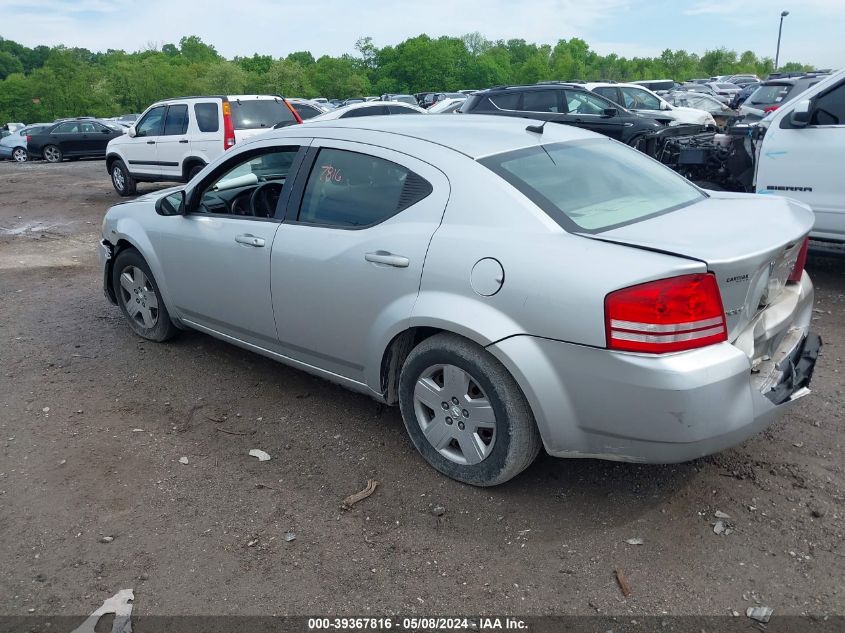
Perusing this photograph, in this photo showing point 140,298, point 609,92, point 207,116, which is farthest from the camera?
point 609,92

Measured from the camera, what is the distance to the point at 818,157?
6047 millimetres

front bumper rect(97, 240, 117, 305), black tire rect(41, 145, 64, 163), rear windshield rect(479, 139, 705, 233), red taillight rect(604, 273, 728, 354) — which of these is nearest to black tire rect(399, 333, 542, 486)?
red taillight rect(604, 273, 728, 354)

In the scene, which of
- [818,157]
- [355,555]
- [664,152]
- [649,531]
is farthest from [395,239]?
[664,152]

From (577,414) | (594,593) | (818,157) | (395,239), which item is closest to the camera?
(594,593)

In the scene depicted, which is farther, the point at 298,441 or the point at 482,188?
the point at 298,441

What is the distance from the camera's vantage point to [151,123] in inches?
534

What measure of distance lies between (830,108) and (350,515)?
5.48 meters

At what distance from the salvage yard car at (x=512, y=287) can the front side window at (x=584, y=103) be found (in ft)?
28.5

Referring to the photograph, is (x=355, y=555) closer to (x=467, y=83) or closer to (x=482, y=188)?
(x=482, y=188)

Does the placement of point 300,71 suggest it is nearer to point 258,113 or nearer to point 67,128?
point 67,128

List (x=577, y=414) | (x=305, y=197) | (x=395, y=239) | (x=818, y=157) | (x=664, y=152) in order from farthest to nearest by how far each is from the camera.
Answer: (x=664, y=152), (x=818, y=157), (x=305, y=197), (x=395, y=239), (x=577, y=414)

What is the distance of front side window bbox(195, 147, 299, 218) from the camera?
4.22m

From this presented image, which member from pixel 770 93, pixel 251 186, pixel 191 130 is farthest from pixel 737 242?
pixel 770 93

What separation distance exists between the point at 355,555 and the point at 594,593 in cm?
96
